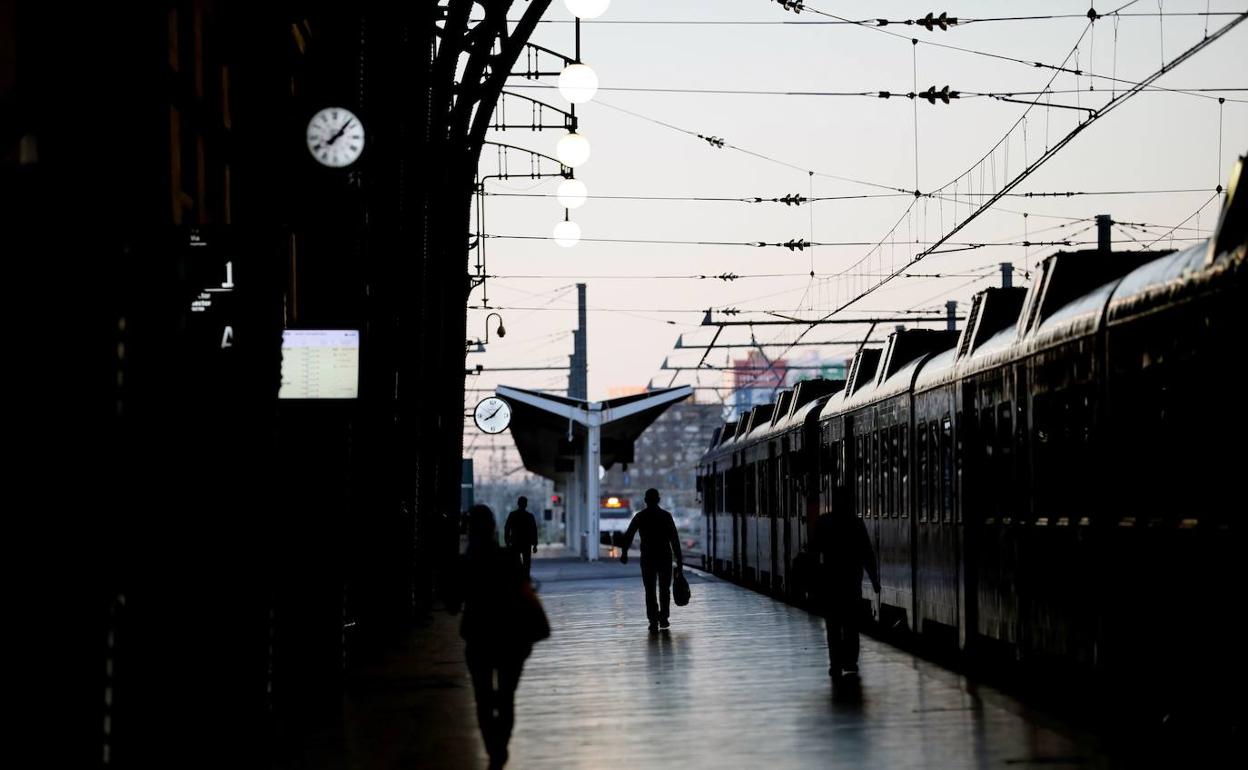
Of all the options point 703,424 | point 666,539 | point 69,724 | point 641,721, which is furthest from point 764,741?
point 703,424

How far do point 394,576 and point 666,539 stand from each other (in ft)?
11.8

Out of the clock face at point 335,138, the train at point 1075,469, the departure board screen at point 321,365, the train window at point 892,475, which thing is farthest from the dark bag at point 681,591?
the clock face at point 335,138

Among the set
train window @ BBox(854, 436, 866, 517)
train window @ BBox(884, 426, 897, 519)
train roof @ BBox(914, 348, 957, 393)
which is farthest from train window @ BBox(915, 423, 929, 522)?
train window @ BBox(854, 436, 866, 517)

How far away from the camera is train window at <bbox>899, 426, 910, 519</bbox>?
67.9 ft

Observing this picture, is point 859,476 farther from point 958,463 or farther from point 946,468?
point 958,463

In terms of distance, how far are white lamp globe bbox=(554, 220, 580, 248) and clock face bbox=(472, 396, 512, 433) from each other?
1554 centimetres

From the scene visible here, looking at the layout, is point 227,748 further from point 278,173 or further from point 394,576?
point 394,576

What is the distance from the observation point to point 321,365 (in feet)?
55.6

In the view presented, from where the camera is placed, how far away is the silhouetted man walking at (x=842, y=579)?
16.7 metres

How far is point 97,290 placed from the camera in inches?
321

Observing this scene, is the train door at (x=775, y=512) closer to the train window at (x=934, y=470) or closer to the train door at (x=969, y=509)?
the train window at (x=934, y=470)

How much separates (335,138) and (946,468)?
19.7ft

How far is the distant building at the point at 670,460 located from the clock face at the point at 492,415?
119m

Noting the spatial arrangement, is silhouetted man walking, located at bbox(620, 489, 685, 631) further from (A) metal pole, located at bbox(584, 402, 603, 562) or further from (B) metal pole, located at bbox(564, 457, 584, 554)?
(B) metal pole, located at bbox(564, 457, 584, 554)
